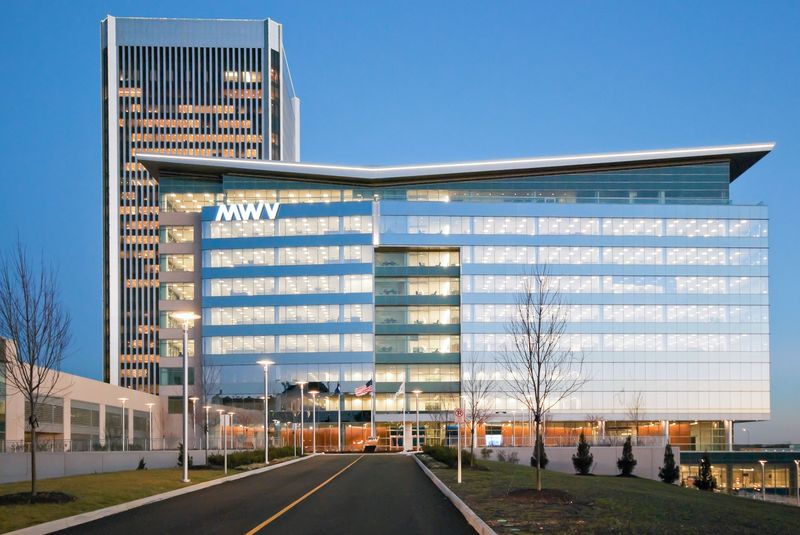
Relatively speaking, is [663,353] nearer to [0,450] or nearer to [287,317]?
[287,317]

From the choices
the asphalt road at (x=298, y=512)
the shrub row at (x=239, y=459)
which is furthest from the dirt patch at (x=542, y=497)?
the shrub row at (x=239, y=459)

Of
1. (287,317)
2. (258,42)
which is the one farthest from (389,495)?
(258,42)

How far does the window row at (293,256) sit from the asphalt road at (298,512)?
65790 mm

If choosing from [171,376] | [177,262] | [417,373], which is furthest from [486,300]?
[171,376]

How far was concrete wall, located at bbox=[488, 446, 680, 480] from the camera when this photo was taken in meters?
73.4

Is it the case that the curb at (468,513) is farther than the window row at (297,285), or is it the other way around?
the window row at (297,285)

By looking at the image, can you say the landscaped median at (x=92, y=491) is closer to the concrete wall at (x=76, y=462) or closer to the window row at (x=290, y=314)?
Result: the concrete wall at (x=76, y=462)

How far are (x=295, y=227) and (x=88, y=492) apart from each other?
7363 cm

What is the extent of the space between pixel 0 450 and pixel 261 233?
61.0m

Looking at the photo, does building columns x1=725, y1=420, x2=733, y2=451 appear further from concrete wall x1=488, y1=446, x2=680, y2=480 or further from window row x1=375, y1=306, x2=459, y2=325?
window row x1=375, y1=306, x2=459, y2=325

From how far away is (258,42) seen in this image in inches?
6324

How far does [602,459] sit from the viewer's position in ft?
243

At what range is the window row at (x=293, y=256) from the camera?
3824 inches

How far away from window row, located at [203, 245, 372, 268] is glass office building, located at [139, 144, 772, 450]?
17 centimetres
